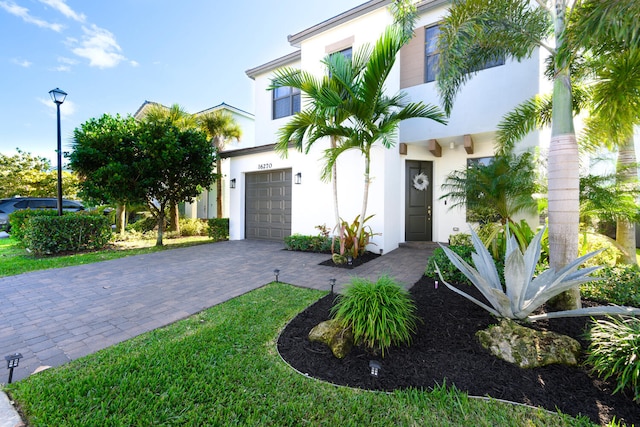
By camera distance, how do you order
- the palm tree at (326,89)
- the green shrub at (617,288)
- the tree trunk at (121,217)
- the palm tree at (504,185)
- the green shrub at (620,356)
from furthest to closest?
Answer: the tree trunk at (121,217), the palm tree at (326,89), the palm tree at (504,185), the green shrub at (617,288), the green shrub at (620,356)

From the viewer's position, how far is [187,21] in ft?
30.8

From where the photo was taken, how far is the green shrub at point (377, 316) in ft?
8.39

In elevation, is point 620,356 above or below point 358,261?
above

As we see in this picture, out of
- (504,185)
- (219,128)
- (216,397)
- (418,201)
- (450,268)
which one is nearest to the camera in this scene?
(216,397)

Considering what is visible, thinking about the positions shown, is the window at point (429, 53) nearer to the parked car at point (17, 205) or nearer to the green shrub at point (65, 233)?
the green shrub at point (65, 233)

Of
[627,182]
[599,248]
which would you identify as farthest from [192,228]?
[627,182]

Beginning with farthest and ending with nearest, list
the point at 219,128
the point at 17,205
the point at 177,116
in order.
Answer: the point at 219,128 < the point at 177,116 < the point at 17,205

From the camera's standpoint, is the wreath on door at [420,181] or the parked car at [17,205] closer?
the wreath on door at [420,181]

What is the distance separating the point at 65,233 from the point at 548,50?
11.7 m

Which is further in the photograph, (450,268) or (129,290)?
(450,268)

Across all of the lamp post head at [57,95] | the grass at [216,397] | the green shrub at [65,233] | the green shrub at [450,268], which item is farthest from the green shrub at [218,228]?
the grass at [216,397]

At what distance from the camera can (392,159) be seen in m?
7.90

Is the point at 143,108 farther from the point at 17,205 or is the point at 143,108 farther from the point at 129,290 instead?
the point at 129,290

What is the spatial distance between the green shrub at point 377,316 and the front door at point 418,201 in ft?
21.1
